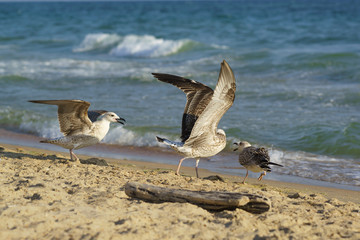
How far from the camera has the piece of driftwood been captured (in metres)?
4.64

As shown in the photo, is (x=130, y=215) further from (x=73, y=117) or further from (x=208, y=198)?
(x=73, y=117)

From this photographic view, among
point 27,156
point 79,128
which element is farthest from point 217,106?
point 27,156

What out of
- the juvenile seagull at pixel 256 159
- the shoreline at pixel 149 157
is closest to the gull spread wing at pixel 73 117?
the shoreline at pixel 149 157

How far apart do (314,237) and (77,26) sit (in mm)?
36984

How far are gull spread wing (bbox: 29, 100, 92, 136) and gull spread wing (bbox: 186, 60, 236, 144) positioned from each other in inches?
59.6

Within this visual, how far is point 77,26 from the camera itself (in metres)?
39.1

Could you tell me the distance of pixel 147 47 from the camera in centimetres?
2547

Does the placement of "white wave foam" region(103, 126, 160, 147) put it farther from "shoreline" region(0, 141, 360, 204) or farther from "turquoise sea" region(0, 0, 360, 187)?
"shoreline" region(0, 141, 360, 204)

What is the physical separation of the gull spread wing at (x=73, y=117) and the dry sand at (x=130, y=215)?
45.7 inches

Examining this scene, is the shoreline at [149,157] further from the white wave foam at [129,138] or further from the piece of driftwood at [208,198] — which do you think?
the piece of driftwood at [208,198]

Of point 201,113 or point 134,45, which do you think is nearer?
point 201,113

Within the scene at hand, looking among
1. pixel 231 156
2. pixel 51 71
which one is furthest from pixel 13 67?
pixel 231 156

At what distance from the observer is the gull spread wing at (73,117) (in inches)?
264

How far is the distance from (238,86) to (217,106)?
840cm
